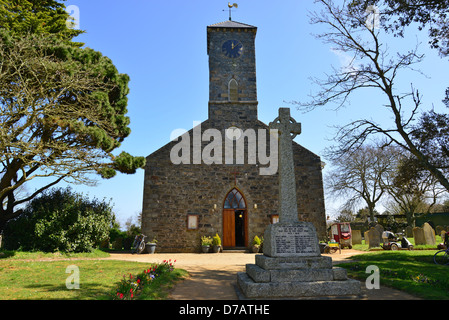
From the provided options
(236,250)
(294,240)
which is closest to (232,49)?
(236,250)

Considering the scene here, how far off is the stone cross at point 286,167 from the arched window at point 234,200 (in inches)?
402

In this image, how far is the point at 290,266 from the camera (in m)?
5.59

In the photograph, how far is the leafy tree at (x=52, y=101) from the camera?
10.5 meters

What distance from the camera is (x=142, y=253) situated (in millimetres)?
15055

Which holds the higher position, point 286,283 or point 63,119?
point 63,119

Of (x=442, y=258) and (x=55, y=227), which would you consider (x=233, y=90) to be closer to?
(x=55, y=227)

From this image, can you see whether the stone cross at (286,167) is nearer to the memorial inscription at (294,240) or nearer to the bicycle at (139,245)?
the memorial inscription at (294,240)

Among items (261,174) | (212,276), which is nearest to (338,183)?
(261,174)

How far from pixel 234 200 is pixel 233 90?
24.8 ft

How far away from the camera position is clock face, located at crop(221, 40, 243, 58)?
19.2 m

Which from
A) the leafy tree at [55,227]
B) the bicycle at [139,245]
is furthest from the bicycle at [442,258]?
the leafy tree at [55,227]

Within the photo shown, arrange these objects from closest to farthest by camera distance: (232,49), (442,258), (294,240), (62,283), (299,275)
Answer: (299,275) → (294,240) → (62,283) → (442,258) → (232,49)
